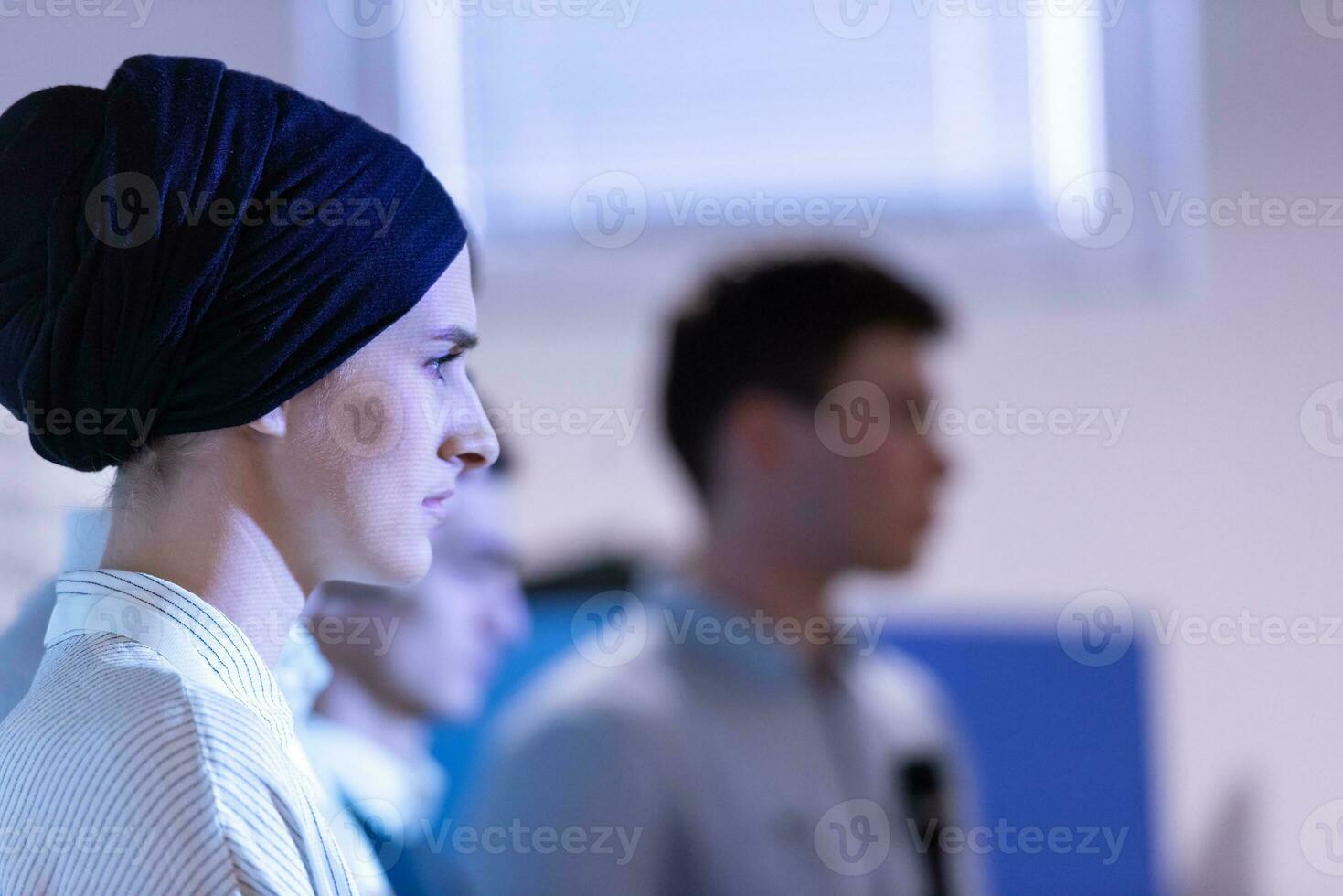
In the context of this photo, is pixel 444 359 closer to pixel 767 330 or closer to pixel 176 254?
pixel 176 254

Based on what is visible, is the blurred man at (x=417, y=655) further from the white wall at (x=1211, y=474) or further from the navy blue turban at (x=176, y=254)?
the navy blue turban at (x=176, y=254)

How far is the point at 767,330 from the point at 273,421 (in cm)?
126

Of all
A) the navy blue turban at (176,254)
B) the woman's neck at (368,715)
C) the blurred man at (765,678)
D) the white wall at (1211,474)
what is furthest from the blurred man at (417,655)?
the navy blue turban at (176,254)

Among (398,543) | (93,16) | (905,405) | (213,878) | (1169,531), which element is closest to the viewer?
(213,878)

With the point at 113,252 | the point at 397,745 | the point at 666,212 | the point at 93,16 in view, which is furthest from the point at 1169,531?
the point at 113,252

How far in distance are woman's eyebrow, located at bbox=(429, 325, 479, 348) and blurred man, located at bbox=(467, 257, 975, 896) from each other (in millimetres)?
916

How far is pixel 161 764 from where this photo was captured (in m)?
0.66

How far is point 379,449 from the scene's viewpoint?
0.80 metres

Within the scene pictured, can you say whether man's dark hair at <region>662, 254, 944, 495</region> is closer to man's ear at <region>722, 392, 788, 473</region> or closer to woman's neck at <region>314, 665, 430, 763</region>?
man's ear at <region>722, 392, 788, 473</region>

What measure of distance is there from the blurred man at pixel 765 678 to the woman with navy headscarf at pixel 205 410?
91cm

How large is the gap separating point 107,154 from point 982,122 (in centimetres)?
240

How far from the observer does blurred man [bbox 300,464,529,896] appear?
1.67 m

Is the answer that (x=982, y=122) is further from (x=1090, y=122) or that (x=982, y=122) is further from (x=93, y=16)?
(x=93, y=16)

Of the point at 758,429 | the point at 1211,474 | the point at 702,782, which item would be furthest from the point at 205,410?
the point at 1211,474
